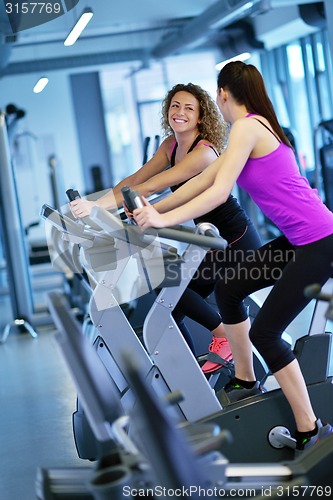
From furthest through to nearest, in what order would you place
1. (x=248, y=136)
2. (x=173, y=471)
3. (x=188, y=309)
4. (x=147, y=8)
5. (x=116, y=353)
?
(x=147, y=8)
(x=188, y=309)
(x=116, y=353)
(x=248, y=136)
(x=173, y=471)

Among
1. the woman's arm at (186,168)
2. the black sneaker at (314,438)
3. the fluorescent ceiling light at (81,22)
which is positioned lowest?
the black sneaker at (314,438)

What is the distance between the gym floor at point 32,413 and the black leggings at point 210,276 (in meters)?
0.62

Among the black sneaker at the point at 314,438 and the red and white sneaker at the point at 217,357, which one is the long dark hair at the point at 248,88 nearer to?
the black sneaker at the point at 314,438

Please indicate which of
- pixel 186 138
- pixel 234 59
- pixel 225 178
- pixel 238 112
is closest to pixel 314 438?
pixel 225 178

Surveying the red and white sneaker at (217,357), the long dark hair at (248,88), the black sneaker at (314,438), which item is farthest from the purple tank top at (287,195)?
the red and white sneaker at (217,357)

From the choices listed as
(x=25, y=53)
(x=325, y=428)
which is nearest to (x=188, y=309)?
(x=325, y=428)

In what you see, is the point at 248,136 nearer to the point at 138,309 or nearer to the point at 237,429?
the point at 237,429

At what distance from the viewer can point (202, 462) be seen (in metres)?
1.65

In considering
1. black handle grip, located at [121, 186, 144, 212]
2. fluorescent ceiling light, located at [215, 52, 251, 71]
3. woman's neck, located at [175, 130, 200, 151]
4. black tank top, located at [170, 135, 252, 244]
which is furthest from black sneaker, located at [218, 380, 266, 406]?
fluorescent ceiling light, located at [215, 52, 251, 71]

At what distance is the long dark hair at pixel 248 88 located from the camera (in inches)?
103

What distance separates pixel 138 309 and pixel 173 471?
293cm

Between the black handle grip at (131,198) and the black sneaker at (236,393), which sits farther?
the black sneaker at (236,393)

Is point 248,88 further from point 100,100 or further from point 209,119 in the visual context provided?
point 100,100

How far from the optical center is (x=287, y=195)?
2572 millimetres
